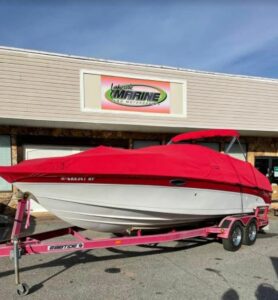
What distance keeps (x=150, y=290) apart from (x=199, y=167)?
2464mm

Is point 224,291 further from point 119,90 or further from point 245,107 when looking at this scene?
point 245,107

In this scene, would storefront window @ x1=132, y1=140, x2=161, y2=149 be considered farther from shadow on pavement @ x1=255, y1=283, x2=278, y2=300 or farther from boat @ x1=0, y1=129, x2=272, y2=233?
shadow on pavement @ x1=255, y1=283, x2=278, y2=300

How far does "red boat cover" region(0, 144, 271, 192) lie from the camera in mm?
5574

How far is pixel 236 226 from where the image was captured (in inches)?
311

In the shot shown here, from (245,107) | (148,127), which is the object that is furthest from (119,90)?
(245,107)

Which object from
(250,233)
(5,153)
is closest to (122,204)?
(250,233)

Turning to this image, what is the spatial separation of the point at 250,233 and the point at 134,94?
6362 millimetres

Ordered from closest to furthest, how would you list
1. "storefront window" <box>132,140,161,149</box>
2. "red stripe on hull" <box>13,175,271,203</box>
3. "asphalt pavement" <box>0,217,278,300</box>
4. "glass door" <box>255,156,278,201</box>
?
"asphalt pavement" <box>0,217,278,300</box>, "red stripe on hull" <box>13,175,271,203</box>, "storefront window" <box>132,140,161,149</box>, "glass door" <box>255,156,278,201</box>

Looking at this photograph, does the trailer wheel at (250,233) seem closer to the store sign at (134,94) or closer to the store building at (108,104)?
the store building at (108,104)

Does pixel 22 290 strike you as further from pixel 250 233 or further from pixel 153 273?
pixel 250 233

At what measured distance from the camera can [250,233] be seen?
8352mm

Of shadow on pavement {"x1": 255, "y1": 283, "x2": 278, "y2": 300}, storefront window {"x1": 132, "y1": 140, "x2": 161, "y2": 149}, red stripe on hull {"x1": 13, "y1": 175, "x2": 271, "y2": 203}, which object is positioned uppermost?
storefront window {"x1": 132, "y1": 140, "x2": 161, "y2": 149}

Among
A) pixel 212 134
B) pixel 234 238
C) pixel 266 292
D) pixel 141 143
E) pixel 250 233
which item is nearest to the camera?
pixel 266 292

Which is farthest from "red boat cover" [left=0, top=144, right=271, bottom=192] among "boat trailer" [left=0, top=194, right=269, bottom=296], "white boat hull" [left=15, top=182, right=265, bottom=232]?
"boat trailer" [left=0, top=194, right=269, bottom=296]
